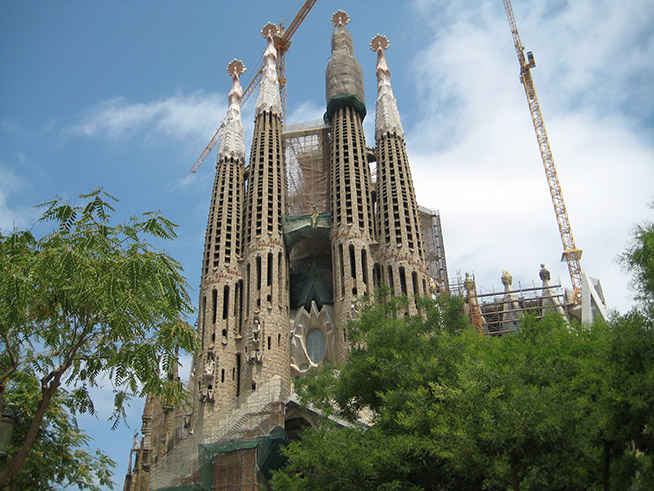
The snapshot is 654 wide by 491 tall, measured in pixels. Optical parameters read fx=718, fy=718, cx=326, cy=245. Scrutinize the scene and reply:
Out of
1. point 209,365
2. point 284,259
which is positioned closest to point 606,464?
point 209,365

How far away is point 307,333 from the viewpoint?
45438 mm

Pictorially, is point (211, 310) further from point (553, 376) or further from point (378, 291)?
point (553, 376)

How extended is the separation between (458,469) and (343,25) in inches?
1839

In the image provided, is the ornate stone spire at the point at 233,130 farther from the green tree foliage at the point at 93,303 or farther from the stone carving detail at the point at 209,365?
the green tree foliage at the point at 93,303

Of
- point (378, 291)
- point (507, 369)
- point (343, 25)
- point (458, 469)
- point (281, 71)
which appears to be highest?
point (281, 71)

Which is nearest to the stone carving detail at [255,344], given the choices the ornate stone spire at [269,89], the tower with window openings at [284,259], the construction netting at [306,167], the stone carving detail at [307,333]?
the tower with window openings at [284,259]

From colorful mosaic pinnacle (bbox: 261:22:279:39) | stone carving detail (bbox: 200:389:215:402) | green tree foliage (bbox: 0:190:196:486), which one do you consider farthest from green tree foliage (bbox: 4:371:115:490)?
colorful mosaic pinnacle (bbox: 261:22:279:39)

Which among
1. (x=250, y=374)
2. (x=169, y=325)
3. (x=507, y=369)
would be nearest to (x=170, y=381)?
(x=169, y=325)

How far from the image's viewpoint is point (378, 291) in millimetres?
25656

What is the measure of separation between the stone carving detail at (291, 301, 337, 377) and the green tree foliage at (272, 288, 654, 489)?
19213 millimetres

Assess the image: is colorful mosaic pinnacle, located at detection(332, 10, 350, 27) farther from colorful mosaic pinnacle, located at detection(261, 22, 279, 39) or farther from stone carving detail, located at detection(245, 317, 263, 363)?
stone carving detail, located at detection(245, 317, 263, 363)

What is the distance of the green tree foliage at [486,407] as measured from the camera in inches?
546

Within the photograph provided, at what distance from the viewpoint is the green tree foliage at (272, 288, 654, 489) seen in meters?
13.9

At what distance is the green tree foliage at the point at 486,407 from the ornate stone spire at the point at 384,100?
28020mm
